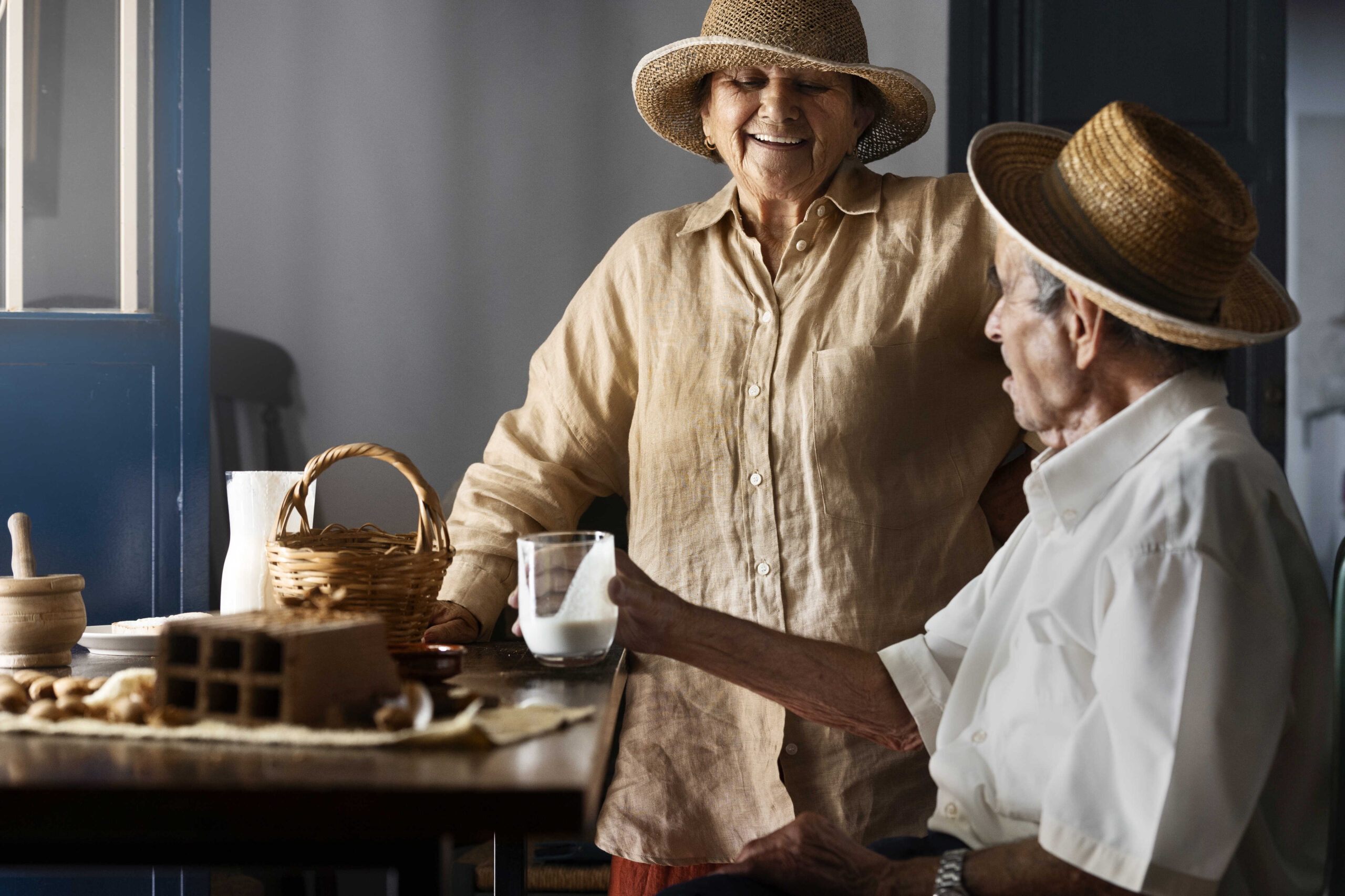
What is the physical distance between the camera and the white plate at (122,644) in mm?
1621

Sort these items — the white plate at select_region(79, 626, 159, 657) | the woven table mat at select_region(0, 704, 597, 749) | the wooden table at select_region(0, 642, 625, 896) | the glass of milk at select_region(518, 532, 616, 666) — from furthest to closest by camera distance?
the white plate at select_region(79, 626, 159, 657)
the glass of milk at select_region(518, 532, 616, 666)
the woven table mat at select_region(0, 704, 597, 749)
the wooden table at select_region(0, 642, 625, 896)

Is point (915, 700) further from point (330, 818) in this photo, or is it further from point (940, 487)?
point (330, 818)

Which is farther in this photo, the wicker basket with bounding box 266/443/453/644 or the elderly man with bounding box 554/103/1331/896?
the wicker basket with bounding box 266/443/453/644

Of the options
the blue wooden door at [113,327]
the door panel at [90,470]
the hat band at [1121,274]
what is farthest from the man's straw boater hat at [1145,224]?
the door panel at [90,470]

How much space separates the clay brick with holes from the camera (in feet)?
3.35

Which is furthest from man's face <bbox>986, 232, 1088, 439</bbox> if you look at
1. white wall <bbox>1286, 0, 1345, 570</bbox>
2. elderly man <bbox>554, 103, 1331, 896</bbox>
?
white wall <bbox>1286, 0, 1345, 570</bbox>

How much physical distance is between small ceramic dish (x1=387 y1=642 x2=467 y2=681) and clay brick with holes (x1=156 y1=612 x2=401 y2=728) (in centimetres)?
22

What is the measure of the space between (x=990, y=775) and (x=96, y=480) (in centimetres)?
184

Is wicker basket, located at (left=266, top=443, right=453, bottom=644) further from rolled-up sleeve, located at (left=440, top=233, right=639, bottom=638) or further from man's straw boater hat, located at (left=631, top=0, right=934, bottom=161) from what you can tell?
man's straw boater hat, located at (left=631, top=0, right=934, bottom=161)

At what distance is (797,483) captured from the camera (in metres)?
1.88

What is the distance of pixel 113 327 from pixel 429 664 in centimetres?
137

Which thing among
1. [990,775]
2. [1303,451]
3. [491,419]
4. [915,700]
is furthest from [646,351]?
[1303,451]

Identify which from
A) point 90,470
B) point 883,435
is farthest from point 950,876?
point 90,470

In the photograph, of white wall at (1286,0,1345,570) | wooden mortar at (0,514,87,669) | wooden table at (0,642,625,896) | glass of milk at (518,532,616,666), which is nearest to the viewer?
wooden table at (0,642,625,896)
